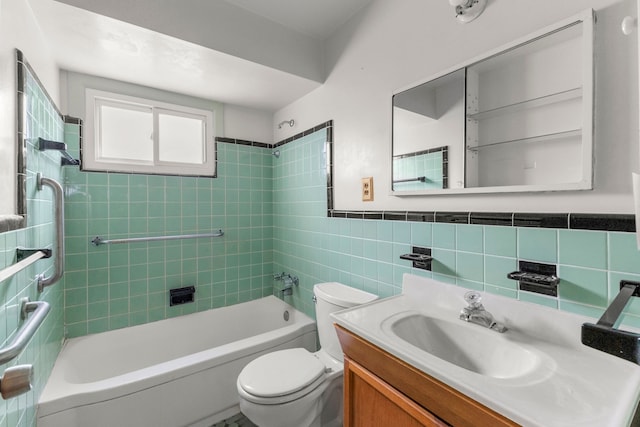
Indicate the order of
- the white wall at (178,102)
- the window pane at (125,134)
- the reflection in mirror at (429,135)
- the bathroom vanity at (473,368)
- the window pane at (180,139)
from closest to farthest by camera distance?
the bathroom vanity at (473,368), the reflection in mirror at (429,135), the white wall at (178,102), the window pane at (125,134), the window pane at (180,139)

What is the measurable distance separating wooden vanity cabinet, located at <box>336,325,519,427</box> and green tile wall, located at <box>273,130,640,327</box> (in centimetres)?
54

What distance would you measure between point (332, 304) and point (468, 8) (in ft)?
5.06

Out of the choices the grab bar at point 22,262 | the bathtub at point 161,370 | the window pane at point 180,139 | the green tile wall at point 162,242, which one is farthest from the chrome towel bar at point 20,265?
the window pane at point 180,139

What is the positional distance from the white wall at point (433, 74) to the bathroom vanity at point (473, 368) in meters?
0.40

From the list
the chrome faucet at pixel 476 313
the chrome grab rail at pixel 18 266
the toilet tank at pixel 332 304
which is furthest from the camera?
the toilet tank at pixel 332 304

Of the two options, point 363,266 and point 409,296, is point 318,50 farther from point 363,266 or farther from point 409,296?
point 409,296

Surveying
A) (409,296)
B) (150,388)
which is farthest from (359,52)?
(150,388)

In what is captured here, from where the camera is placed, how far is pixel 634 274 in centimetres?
81

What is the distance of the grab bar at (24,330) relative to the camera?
2.15 ft

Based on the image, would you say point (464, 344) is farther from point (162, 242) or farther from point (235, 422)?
point (162, 242)

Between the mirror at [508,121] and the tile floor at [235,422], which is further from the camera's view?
the tile floor at [235,422]

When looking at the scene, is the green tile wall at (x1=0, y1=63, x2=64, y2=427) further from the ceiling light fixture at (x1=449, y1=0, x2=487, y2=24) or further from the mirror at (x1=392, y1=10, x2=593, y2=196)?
the ceiling light fixture at (x1=449, y1=0, x2=487, y2=24)

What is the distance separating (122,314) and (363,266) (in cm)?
181

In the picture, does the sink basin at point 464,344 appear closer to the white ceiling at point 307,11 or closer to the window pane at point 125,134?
the white ceiling at point 307,11
